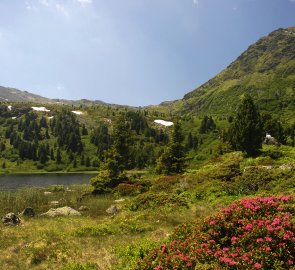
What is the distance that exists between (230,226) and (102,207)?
23.7 m

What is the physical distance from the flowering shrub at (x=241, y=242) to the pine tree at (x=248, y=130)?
3849 cm

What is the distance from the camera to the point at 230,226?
13.3m

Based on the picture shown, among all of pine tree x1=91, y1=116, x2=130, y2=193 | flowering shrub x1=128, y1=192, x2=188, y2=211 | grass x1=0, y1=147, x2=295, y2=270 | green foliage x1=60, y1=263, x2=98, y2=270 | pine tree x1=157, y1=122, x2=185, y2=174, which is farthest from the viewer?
pine tree x1=157, y1=122, x2=185, y2=174

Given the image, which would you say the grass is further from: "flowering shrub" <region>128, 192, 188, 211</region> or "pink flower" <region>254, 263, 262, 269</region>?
"pink flower" <region>254, 263, 262, 269</region>

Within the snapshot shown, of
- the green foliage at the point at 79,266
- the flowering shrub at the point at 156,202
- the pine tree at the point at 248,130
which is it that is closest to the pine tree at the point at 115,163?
the flowering shrub at the point at 156,202

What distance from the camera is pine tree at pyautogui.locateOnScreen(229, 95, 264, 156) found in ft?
171

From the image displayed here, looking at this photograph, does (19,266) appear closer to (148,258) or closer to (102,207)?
(148,258)

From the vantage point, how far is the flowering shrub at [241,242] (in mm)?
10633

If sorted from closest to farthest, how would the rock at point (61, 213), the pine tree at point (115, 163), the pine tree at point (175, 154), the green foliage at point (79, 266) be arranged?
the green foliage at point (79, 266) < the rock at point (61, 213) < the pine tree at point (115, 163) < the pine tree at point (175, 154)

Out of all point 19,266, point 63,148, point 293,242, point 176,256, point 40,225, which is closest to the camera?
point 293,242

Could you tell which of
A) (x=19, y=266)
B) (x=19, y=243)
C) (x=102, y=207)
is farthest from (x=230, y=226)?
(x=102, y=207)

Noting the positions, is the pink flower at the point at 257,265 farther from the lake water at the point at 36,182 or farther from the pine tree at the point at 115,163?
the lake water at the point at 36,182

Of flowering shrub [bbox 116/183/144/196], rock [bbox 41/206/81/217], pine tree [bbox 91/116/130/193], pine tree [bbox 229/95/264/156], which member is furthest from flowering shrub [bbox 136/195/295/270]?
pine tree [bbox 229/95/264/156]

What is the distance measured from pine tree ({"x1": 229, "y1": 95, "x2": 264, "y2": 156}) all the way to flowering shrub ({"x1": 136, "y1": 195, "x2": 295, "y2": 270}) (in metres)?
38.5
